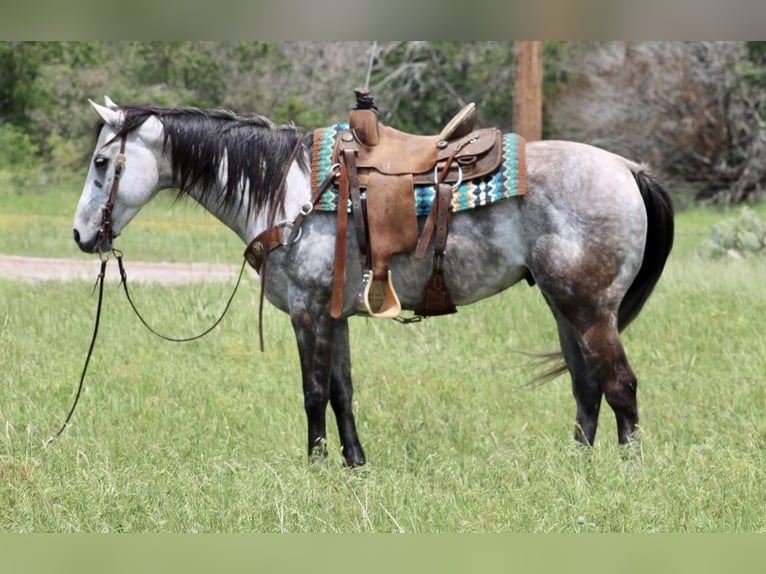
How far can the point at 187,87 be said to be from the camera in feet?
64.0

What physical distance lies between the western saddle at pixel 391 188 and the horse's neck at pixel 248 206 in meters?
0.26

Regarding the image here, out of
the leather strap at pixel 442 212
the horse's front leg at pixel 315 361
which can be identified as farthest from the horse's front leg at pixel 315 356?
the leather strap at pixel 442 212

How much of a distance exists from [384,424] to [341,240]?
1.63m

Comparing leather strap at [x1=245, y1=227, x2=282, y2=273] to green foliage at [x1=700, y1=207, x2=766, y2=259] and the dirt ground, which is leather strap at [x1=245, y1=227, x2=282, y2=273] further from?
green foliage at [x1=700, y1=207, x2=766, y2=259]

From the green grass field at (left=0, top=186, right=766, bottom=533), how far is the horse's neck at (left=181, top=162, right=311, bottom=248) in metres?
1.25

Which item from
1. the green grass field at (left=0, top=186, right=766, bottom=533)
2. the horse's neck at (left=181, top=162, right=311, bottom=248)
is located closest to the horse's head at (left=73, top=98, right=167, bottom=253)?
the horse's neck at (left=181, top=162, right=311, bottom=248)

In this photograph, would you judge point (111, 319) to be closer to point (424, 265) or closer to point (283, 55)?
point (424, 265)

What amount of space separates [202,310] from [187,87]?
11152 millimetres

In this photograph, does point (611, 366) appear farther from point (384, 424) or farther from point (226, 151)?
point (226, 151)

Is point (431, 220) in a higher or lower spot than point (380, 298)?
higher

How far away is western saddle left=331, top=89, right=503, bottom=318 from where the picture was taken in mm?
5336

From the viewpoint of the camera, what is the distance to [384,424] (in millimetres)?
6562

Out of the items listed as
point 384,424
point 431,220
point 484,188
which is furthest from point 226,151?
point 384,424

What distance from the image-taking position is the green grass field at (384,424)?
4707 millimetres
